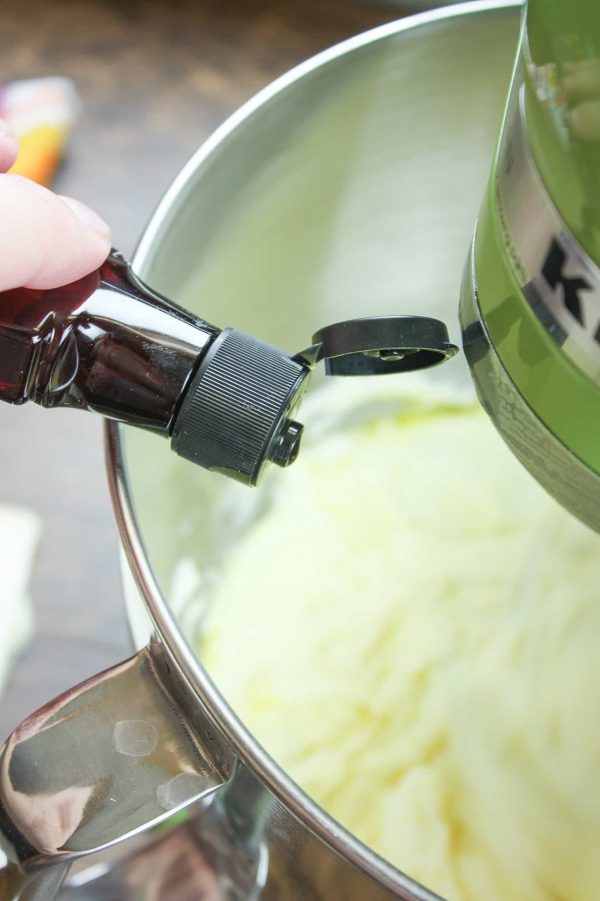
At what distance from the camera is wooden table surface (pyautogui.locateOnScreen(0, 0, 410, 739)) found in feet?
2.05

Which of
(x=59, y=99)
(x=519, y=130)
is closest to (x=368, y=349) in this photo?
(x=519, y=130)

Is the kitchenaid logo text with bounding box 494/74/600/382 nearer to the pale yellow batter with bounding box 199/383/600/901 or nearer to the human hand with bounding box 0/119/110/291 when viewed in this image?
the human hand with bounding box 0/119/110/291

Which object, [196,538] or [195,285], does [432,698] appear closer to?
[196,538]

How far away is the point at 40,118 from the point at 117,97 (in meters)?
0.07

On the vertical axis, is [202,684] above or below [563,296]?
below

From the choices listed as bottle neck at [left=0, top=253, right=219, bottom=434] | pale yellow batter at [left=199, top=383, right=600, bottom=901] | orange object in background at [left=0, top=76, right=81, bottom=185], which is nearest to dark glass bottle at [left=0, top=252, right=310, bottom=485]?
bottle neck at [left=0, top=253, right=219, bottom=434]

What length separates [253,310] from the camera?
22.9 inches

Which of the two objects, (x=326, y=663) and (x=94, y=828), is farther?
(x=326, y=663)

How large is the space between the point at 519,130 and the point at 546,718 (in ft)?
1.14

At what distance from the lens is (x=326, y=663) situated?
572 millimetres

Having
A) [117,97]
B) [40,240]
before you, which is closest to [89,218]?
[40,240]

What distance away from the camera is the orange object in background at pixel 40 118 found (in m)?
0.70

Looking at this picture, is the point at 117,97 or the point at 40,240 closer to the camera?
the point at 40,240

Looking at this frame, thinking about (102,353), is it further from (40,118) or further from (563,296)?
(40,118)
